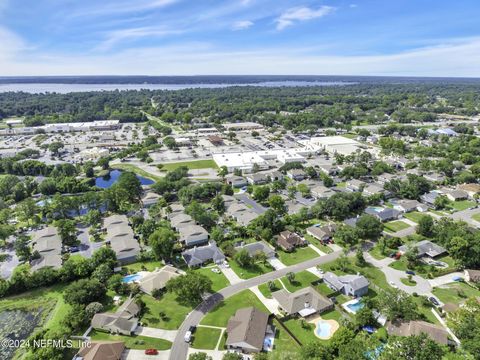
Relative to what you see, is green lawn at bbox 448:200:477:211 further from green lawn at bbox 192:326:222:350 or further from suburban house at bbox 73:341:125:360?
suburban house at bbox 73:341:125:360

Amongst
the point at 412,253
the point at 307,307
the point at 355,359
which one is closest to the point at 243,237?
the point at 307,307

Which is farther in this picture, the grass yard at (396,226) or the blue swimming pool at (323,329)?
the grass yard at (396,226)

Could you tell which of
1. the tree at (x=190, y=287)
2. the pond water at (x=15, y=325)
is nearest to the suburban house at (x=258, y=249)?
the tree at (x=190, y=287)

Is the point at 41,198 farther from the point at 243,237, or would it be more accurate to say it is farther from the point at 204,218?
the point at 243,237

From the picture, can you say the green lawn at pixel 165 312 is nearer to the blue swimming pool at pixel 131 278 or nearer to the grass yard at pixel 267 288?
the blue swimming pool at pixel 131 278

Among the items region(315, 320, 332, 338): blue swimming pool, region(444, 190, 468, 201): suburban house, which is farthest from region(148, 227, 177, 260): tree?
region(444, 190, 468, 201): suburban house
